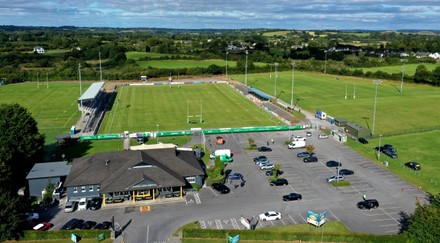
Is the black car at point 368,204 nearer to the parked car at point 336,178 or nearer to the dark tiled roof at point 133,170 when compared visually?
the parked car at point 336,178

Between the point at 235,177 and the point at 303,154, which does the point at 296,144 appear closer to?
the point at 303,154

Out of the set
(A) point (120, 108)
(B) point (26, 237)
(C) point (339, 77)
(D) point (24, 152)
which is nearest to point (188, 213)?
(B) point (26, 237)

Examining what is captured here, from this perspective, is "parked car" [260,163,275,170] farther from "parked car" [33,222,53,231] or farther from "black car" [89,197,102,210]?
"parked car" [33,222,53,231]

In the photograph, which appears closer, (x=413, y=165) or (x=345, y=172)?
(x=345, y=172)

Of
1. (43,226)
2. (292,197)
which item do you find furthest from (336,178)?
(43,226)

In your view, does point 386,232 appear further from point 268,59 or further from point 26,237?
point 268,59

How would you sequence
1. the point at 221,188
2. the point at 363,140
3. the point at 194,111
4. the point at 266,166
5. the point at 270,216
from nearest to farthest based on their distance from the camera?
the point at 270,216 < the point at 221,188 < the point at 266,166 < the point at 363,140 < the point at 194,111

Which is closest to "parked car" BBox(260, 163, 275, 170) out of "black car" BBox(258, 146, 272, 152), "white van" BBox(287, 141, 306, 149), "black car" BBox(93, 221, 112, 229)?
"black car" BBox(258, 146, 272, 152)
